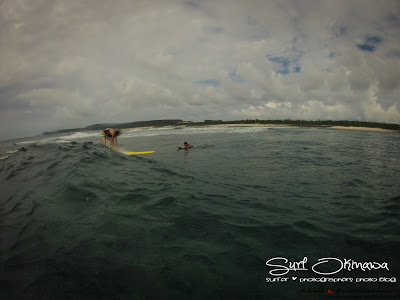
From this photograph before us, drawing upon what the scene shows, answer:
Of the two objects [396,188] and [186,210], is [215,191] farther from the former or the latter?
[396,188]

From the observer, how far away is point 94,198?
4.61 meters

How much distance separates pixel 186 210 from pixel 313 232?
2.59 meters

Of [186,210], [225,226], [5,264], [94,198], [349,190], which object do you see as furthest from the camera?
[349,190]

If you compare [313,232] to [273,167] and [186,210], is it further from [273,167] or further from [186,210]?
[273,167]

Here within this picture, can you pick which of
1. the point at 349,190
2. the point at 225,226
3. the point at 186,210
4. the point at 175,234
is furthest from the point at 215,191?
the point at 349,190

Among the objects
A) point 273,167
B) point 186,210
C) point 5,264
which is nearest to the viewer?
point 5,264

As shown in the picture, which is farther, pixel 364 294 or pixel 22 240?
pixel 22 240

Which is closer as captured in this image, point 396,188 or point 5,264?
point 5,264

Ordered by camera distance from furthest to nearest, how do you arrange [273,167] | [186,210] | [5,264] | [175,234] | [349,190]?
[273,167] → [349,190] → [186,210] → [175,234] → [5,264]

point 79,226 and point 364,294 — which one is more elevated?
point 79,226

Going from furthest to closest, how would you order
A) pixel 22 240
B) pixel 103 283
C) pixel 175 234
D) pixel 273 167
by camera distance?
pixel 273 167, pixel 175 234, pixel 22 240, pixel 103 283

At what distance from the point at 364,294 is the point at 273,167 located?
6916 millimetres

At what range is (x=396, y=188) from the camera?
5.66 metres

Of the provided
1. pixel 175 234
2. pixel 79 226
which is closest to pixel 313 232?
pixel 175 234
